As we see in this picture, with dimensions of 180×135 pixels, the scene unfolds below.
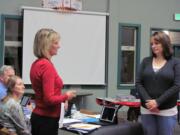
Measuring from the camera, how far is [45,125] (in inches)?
97.8

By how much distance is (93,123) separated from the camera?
2.89 meters

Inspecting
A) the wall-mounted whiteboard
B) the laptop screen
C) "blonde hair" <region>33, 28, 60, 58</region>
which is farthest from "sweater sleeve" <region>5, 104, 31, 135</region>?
the wall-mounted whiteboard

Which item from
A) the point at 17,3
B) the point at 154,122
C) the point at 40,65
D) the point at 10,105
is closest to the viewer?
the point at 40,65

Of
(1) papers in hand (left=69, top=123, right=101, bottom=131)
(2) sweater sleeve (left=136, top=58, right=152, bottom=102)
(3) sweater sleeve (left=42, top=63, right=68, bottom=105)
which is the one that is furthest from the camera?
(2) sweater sleeve (left=136, top=58, right=152, bottom=102)

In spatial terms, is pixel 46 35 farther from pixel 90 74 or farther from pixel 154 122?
pixel 90 74

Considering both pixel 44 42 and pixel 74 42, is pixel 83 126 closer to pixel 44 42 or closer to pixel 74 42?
pixel 44 42

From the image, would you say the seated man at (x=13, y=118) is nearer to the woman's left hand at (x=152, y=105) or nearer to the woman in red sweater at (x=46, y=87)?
the woman in red sweater at (x=46, y=87)

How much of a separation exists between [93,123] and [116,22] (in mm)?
7195

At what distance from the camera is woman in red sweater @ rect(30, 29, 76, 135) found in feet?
8.05

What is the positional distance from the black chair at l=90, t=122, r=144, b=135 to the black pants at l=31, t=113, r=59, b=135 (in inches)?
23.9

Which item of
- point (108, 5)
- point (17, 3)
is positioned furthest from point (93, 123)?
point (108, 5)

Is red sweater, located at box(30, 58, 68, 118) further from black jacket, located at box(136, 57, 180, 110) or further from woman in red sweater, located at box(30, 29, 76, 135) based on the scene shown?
black jacket, located at box(136, 57, 180, 110)

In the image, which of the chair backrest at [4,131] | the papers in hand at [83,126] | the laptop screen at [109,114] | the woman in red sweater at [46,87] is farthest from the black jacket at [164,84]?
the chair backrest at [4,131]

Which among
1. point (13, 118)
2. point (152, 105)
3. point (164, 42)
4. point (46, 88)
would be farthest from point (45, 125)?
point (164, 42)
